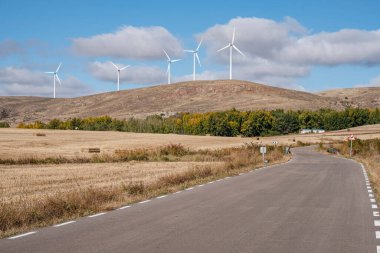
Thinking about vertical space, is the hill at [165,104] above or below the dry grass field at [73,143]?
above

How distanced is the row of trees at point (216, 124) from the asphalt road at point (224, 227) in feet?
415

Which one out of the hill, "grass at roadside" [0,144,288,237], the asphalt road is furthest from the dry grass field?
the hill

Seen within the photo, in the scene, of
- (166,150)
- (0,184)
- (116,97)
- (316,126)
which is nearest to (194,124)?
(316,126)

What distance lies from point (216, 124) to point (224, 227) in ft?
446

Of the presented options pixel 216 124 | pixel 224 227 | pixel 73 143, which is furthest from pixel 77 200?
pixel 216 124

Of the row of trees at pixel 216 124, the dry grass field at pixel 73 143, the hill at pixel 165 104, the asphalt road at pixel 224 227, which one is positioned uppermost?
the hill at pixel 165 104

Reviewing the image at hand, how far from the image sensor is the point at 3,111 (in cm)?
18788

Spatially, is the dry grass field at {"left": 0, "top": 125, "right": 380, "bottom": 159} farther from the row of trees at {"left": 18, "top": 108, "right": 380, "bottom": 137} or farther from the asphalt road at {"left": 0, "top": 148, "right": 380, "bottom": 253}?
the row of trees at {"left": 18, "top": 108, "right": 380, "bottom": 137}

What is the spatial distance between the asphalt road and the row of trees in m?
126

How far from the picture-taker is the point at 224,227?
11109 millimetres

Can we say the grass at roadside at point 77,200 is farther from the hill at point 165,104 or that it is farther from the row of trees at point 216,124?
the hill at point 165,104

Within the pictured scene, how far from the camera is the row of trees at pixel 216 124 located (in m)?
146

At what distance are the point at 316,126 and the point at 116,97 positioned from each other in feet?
239

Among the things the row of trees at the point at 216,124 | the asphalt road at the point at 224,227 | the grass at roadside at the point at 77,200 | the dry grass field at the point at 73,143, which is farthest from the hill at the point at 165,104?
the asphalt road at the point at 224,227
